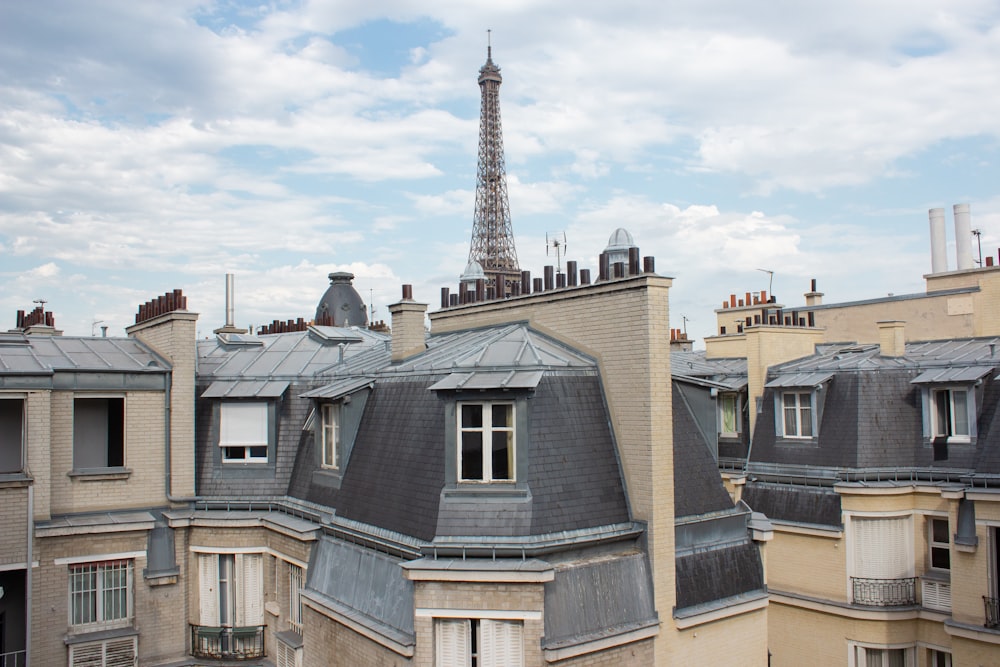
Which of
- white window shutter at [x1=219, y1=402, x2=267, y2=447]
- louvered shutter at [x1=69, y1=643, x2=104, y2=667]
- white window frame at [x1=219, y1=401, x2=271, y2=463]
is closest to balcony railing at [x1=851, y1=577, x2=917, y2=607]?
white window frame at [x1=219, y1=401, x2=271, y2=463]

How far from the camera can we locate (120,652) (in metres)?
16.5

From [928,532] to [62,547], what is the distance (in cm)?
2026

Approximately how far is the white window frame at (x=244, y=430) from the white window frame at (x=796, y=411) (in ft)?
46.4

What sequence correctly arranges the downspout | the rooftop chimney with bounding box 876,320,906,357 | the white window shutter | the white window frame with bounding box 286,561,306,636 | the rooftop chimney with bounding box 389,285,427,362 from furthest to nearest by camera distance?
the rooftop chimney with bounding box 876,320,906,357
the white window shutter
the rooftop chimney with bounding box 389,285,427,362
the white window frame with bounding box 286,561,306,636
the downspout

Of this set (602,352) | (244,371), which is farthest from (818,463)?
(244,371)

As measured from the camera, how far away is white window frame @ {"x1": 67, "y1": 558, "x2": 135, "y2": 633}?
1647 cm

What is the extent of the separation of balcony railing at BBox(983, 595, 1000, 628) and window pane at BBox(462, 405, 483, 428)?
12.8 metres

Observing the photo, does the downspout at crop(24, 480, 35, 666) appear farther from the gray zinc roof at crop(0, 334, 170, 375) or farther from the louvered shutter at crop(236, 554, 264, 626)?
the louvered shutter at crop(236, 554, 264, 626)

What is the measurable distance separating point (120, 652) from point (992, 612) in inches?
740

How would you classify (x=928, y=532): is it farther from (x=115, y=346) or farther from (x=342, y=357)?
(x=115, y=346)

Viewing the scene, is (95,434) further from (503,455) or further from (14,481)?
(503,455)

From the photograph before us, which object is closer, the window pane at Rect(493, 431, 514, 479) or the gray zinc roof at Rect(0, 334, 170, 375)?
the window pane at Rect(493, 431, 514, 479)

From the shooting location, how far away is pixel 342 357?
796 inches

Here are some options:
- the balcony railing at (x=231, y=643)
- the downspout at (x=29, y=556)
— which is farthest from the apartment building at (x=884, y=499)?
the downspout at (x=29, y=556)
